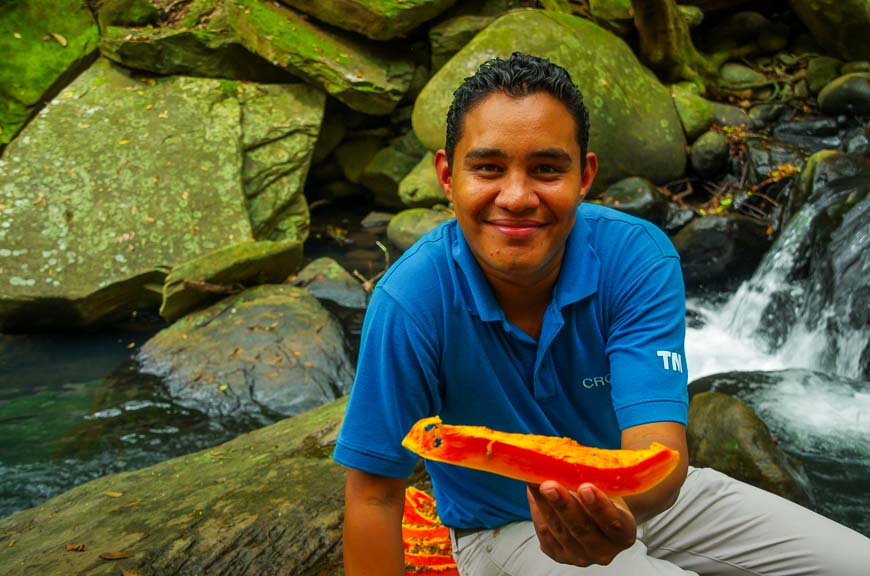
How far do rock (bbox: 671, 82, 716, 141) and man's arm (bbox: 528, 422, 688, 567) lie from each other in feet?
25.6

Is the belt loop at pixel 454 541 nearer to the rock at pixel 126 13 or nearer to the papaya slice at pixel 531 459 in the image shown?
the papaya slice at pixel 531 459

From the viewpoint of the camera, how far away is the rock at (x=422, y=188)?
843 centimetres

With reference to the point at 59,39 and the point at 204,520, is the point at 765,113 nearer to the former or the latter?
the point at 204,520

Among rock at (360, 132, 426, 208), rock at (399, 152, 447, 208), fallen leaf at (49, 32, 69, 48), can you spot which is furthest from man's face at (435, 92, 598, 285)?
fallen leaf at (49, 32, 69, 48)

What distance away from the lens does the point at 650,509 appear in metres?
1.68

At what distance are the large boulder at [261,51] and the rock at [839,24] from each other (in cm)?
535

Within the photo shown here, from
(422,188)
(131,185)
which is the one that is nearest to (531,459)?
(131,185)

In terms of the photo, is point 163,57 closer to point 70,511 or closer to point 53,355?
point 53,355

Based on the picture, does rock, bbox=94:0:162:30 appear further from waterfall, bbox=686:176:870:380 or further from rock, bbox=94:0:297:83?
waterfall, bbox=686:176:870:380

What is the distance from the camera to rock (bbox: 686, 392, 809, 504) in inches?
134

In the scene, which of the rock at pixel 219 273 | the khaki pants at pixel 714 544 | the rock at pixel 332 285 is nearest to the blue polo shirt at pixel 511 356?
the khaki pants at pixel 714 544

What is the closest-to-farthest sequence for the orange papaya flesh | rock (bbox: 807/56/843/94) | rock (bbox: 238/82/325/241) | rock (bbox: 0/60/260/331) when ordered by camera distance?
the orange papaya flesh
rock (bbox: 0/60/260/331)
rock (bbox: 238/82/325/241)
rock (bbox: 807/56/843/94)

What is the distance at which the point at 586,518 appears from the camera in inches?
55.5

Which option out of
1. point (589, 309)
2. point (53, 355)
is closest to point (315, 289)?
point (53, 355)
